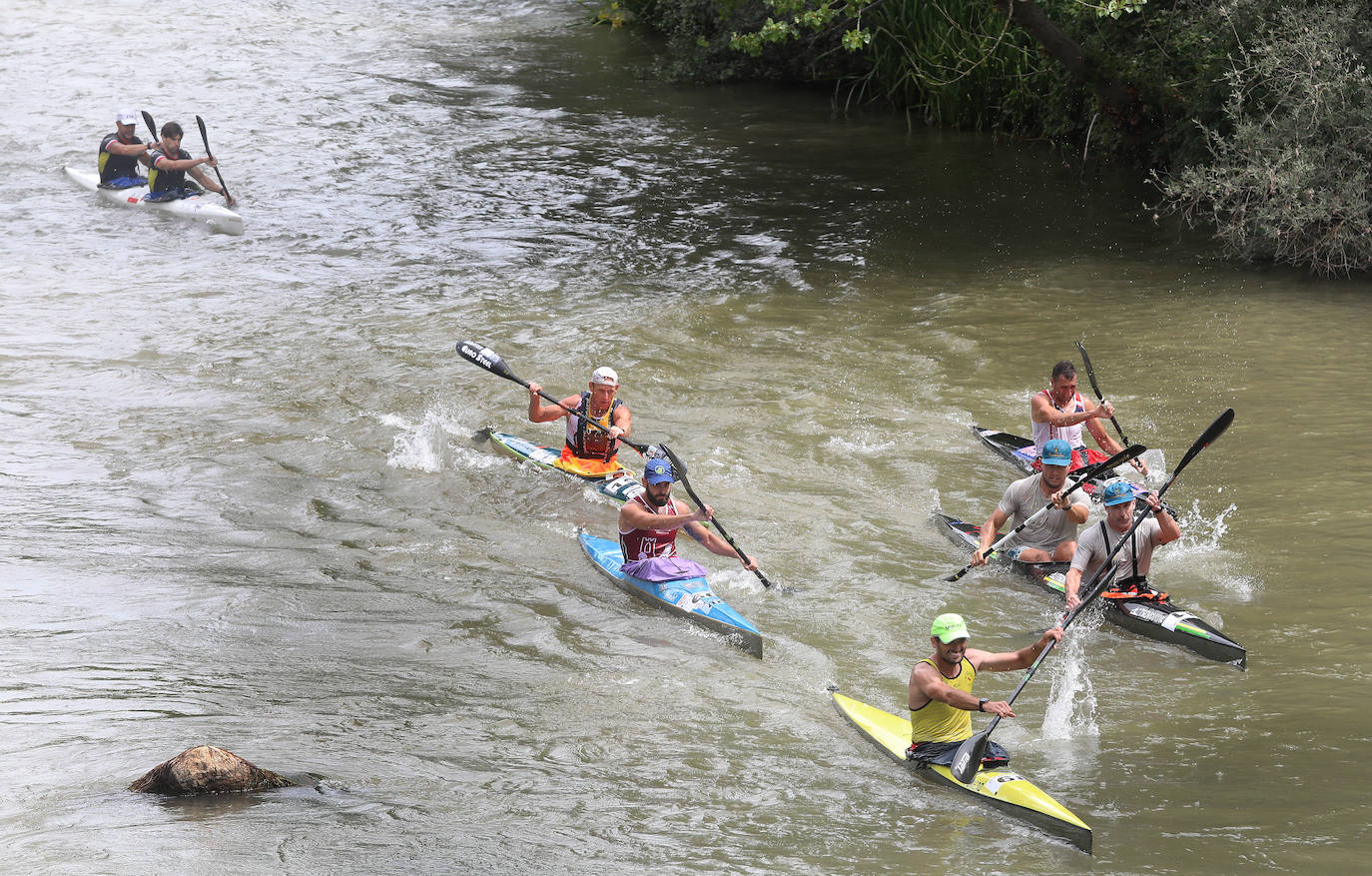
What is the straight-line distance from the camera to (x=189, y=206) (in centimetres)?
1942

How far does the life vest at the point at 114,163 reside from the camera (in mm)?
20234

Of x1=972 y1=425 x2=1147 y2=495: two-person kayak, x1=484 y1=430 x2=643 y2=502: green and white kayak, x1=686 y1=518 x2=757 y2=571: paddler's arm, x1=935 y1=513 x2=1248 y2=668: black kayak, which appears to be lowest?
x1=484 y1=430 x2=643 y2=502: green and white kayak

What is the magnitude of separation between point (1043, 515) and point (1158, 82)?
1123 centimetres

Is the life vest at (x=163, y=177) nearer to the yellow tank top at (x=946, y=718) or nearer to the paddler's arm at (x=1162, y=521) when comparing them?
the paddler's arm at (x=1162, y=521)

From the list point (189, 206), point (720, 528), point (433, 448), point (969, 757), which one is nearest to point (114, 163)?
point (189, 206)

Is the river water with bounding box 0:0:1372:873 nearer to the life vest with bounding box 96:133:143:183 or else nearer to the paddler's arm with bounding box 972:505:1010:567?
the paddler's arm with bounding box 972:505:1010:567

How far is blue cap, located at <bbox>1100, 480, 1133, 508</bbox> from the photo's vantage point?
8648 millimetres

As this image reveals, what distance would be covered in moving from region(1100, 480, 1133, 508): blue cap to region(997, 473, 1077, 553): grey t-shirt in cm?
89

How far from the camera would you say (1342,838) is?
6.20m

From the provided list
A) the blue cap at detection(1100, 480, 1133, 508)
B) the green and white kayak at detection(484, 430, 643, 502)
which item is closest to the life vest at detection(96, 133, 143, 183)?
the green and white kayak at detection(484, 430, 643, 502)

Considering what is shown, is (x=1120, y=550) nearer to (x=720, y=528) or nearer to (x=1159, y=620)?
(x=1159, y=620)

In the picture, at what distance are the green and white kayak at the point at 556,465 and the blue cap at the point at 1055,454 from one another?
142 inches

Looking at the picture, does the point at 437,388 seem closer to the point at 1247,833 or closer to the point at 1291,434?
the point at 1291,434

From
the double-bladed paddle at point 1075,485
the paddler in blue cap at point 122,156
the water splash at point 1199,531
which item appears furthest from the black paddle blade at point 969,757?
the paddler in blue cap at point 122,156
